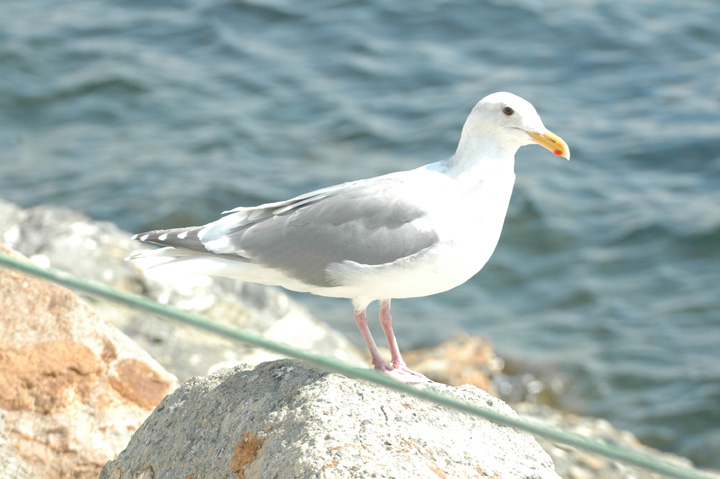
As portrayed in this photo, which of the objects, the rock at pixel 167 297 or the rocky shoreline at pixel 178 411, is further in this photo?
the rock at pixel 167 297

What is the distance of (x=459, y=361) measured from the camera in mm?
8711

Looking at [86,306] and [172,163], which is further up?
[86,306]

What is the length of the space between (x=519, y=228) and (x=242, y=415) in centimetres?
746

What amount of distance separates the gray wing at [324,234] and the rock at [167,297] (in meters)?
1.83

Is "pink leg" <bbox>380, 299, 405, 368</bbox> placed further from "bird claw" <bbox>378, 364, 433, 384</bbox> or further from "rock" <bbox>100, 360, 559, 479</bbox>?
"rock" <bbox>100, 360, 559, 479</bbox>

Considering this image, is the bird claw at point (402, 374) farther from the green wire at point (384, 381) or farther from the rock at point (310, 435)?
the green wire at point (384, 381)

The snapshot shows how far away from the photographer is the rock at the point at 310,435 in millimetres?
2992

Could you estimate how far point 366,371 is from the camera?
247 cm

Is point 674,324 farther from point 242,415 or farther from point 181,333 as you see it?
point 242,415

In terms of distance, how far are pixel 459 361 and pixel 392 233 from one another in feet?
16.3

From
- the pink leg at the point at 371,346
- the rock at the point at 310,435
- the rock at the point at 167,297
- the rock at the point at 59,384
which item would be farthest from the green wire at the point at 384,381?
the rock at the point at 167,297

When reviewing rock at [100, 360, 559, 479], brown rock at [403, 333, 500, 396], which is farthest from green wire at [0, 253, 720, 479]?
brown rock at [403, 333, 500, 396]

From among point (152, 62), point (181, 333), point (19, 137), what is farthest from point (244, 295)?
point (152, 62)

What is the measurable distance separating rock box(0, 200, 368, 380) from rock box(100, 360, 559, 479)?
2226 mm
